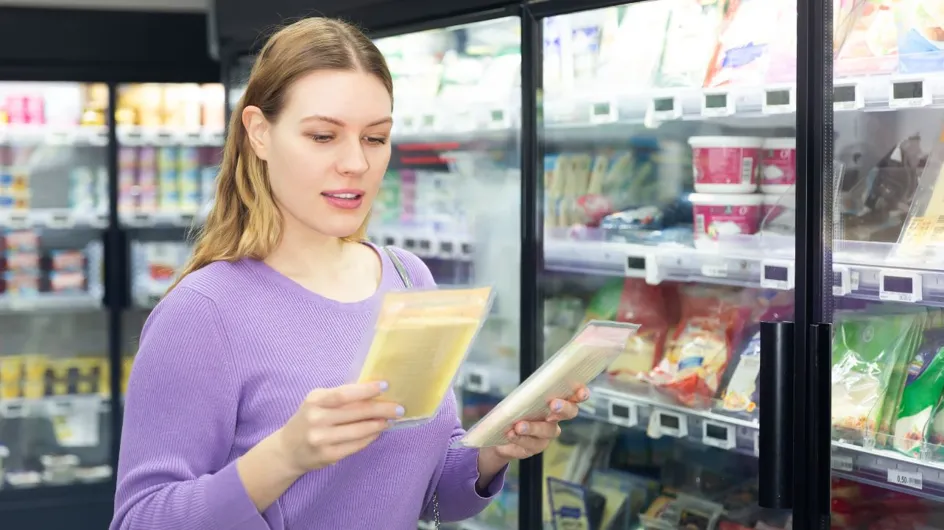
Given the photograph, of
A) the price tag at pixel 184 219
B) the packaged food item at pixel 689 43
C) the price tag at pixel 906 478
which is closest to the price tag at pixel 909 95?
the packaged food item at pixel 689 43

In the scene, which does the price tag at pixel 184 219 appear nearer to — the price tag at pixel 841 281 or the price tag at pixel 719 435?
the price tag at pixel 719 435

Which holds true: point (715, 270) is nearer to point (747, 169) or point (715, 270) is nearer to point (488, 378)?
point (747, 169)

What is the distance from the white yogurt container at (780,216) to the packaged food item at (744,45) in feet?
0.96

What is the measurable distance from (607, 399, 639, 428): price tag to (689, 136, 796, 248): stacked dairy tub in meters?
0.42

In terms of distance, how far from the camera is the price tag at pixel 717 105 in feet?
7.00

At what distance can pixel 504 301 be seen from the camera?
3.22 metres

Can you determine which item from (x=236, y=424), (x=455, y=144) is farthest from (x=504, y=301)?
(x=236, y=424)

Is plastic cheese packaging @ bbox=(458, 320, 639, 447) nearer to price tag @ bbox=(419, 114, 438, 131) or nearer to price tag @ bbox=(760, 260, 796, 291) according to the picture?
price tag @ bbox=(760, 260, 796, 291)

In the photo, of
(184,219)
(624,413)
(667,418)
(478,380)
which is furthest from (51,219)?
(667,418)

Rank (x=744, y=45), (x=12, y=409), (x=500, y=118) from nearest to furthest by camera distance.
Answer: (x=744, y=45), (x=500, y=118), (x=12, y=409)

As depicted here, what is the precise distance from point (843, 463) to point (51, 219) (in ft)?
12.0

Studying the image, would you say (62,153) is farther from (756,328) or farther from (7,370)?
(756,328)

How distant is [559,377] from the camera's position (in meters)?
1.28

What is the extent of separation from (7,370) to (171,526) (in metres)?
3.92
